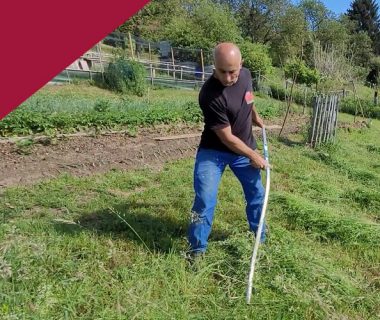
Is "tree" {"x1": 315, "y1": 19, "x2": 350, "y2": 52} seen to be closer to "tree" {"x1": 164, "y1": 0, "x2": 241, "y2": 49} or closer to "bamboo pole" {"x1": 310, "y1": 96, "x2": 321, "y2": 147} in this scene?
"tree" {"x1": 164, "y1": 0, "x2": 241, "y2": 49}

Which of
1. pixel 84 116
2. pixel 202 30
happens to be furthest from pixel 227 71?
pixel 202 30

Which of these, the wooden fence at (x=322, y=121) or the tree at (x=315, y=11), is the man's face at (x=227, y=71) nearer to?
the wooden fence at (x=322, y=121)

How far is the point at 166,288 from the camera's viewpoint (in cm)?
275

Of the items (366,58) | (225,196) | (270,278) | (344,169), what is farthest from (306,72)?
(366,58)

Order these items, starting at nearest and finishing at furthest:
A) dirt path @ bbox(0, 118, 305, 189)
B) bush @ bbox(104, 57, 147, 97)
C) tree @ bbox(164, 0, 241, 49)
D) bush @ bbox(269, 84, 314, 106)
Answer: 1. dirt path @ bbox(0, 118, 305, 189)
2. bush @ bbox(104, 57, 147, 97)
3. bush @ bbox(269, 84, 314, 106)
4. tree @ bbox(164, 0, 241, 49)

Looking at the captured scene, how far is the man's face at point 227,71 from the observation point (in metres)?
2.90

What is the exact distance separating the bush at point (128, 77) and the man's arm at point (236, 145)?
1368cm

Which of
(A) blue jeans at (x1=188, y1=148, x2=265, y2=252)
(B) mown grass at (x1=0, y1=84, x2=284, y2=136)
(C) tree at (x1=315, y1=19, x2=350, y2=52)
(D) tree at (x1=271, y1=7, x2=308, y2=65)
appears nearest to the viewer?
(A) blue jeans at (x1=188, y1=148, x2=265, y2=252)

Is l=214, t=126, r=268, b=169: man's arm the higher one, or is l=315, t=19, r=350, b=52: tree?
l=315, t=19, r=350, b=52: tree

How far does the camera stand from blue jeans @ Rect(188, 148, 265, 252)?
10.4ft

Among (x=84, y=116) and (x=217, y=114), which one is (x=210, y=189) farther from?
(x=84, y=116)

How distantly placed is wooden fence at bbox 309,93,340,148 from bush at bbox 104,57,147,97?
29.8 feet

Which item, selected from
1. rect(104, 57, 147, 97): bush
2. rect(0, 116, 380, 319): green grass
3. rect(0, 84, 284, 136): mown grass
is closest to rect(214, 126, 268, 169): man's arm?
rect(0, 116, 380, 319): green grass

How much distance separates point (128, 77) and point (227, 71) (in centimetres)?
1412
